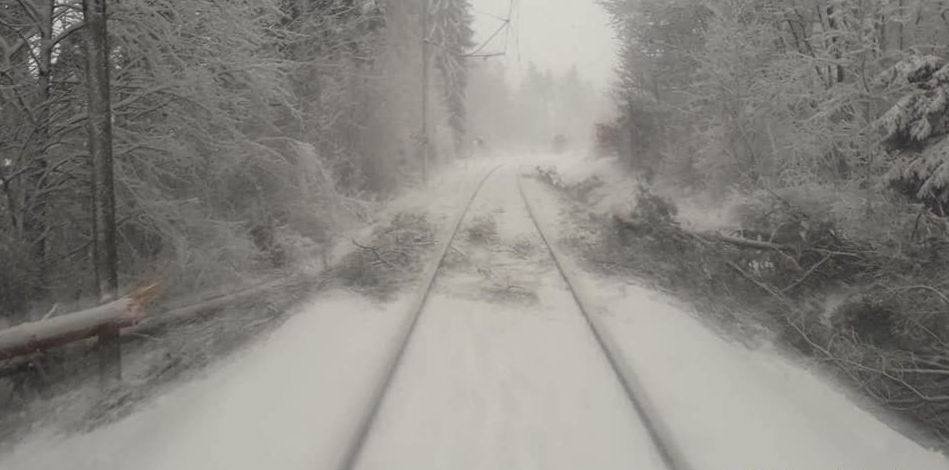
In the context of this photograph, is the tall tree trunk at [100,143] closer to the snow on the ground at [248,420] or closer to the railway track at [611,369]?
the snow on the ground at [248,420]

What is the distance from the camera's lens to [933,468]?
4539 millimetres

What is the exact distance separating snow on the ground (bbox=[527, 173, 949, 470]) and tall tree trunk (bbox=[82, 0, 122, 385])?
201 inches

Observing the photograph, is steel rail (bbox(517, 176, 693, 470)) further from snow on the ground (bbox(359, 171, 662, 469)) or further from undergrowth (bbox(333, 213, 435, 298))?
undergrowth (bbox(333, 213, 435, 298))

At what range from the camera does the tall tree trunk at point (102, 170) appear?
520 centimetres

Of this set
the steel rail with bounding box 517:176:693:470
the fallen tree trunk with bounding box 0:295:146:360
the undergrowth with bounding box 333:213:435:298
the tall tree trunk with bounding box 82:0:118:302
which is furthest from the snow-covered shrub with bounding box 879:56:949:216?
the tall tree trunk with bounding box 82:0:118:302

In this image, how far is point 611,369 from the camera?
221 inches

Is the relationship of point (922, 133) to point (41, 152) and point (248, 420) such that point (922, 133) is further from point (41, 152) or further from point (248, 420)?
point (41, 152)

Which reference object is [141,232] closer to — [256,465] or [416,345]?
[416,345]

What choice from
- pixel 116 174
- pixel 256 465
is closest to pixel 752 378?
pixel 256 465

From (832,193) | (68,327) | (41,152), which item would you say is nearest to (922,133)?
(832,193)

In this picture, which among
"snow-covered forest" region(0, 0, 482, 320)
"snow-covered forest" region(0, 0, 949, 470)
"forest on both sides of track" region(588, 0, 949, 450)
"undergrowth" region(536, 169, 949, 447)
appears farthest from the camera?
"forest on both sides of track" region(588, 0, 949, 450)

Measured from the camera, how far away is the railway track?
13.8 ft

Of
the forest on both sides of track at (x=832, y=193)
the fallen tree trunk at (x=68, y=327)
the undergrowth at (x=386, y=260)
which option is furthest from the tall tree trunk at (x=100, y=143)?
the forest on both sides of track at (x=832, y=193)

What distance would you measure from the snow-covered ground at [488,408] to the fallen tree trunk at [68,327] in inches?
30.6
